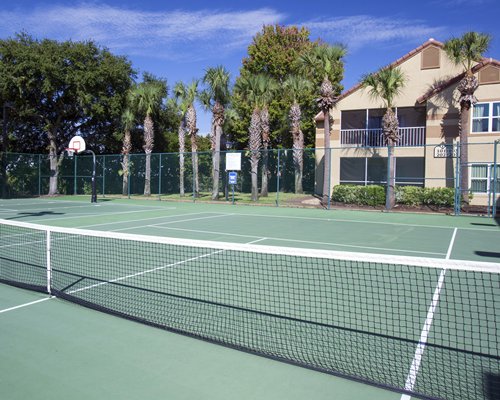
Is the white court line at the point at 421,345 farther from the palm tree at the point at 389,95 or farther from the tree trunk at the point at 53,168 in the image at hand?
the tree trunk at the point at 53,168

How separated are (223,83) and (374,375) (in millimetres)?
25049

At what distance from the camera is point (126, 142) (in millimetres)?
34562

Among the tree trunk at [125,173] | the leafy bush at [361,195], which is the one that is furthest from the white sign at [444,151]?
the tree trunk at [125,173]

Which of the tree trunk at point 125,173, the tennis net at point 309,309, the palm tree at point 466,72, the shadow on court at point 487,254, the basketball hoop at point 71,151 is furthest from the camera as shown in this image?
the tree trunk at point 125,173

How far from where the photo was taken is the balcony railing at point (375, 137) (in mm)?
25438

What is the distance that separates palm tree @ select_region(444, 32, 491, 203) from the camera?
1973 centimetres

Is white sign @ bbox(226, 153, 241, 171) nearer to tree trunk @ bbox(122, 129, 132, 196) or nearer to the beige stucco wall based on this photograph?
the beige stucco wall

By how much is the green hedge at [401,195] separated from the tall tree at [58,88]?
18978 mm

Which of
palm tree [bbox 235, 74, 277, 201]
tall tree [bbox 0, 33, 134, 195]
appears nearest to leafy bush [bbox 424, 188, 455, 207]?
palm tree [bbox 235, 74, 277, 201]

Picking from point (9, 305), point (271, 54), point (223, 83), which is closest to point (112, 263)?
point (9, 305)

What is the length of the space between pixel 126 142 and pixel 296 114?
45.5 feet

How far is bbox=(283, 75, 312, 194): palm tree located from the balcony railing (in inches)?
119

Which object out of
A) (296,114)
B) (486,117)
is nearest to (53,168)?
(296,114)

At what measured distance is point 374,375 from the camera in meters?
3.68
